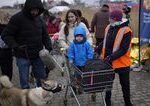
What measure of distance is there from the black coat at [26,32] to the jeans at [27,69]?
0.10m

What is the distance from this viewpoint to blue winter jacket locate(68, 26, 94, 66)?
7.25 metres

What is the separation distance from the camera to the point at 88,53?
7340 millimetres

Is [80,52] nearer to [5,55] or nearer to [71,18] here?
[71,18]

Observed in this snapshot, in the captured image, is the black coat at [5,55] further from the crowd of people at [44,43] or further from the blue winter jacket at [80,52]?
the blue winter jacket at [80,52]

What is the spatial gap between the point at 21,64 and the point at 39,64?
404 mm

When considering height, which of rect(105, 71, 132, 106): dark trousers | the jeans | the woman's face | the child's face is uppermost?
the woman's face

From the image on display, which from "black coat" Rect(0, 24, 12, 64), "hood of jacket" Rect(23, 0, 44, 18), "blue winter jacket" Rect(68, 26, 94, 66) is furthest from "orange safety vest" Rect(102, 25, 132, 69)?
"black coat" Rect(0, 24, 12, 64)

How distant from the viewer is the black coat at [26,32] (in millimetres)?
6688

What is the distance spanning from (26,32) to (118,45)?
1580 mm

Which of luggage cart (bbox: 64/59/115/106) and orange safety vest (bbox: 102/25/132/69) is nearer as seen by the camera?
luggage cart (bbox: 64/59/115/106)

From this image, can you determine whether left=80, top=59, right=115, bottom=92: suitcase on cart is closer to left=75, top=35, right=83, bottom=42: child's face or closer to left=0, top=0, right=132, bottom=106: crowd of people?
left=0, top=0, right=132, bottom=106: crowd of people

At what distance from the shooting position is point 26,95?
642cm

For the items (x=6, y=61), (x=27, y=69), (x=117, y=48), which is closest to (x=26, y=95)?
(x=27, y=69)

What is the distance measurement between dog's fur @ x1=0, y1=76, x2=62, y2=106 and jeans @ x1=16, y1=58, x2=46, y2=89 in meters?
0.32
